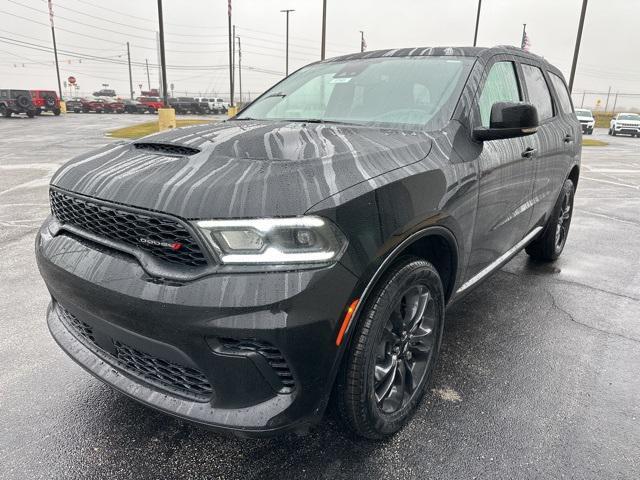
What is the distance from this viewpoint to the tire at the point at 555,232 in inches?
172

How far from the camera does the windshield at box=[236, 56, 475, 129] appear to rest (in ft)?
8.49

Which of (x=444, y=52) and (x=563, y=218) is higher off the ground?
(x=444, y=52)

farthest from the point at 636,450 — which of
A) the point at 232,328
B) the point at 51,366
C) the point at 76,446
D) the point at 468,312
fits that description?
the point at 51,366

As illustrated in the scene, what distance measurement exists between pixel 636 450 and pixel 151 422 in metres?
2.25

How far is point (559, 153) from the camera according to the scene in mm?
3842

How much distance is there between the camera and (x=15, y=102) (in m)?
30.6

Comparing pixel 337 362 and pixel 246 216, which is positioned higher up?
pixel 246 216

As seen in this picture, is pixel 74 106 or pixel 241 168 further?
pixel 74 106

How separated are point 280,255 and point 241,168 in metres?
0.40

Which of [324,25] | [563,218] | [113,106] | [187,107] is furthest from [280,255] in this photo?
[113,106]

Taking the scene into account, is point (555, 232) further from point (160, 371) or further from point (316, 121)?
point (160, 371)

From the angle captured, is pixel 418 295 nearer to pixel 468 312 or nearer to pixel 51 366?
pixel 468 312

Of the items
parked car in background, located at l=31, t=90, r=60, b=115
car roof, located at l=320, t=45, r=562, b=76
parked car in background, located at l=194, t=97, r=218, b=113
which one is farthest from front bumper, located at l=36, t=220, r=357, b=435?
parked car in background, located at l=194, t=97, r=218, b=113

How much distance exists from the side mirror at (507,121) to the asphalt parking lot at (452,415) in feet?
4.44
